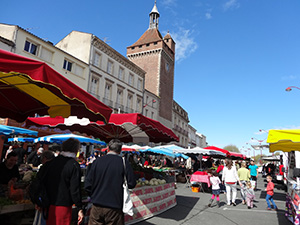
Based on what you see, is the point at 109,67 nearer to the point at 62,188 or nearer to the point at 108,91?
the point at 108,91

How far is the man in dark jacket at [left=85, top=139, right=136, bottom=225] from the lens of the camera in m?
3.11

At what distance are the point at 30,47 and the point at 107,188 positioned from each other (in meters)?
19.2

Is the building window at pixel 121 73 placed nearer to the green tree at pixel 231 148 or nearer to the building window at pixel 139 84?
the building window at pixel 139 84

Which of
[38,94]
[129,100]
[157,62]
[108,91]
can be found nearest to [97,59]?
[108,91]

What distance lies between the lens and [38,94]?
3.85 m

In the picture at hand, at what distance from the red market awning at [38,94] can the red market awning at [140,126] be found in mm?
1597

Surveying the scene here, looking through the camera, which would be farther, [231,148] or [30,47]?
[231,148]

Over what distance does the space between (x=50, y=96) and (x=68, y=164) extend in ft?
4.65

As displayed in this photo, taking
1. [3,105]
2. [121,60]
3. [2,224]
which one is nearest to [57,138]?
[3,105]

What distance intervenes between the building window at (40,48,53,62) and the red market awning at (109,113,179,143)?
52.5 ft

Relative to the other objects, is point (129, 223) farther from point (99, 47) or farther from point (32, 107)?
point (99, 47)

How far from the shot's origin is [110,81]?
27188 millimetres

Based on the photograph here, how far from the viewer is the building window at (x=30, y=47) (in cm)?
1787

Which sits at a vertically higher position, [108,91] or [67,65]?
[67,65]
